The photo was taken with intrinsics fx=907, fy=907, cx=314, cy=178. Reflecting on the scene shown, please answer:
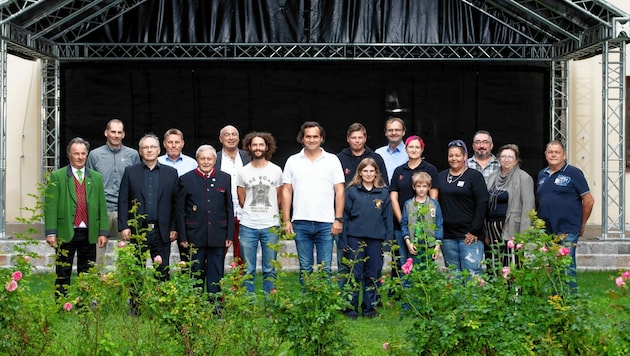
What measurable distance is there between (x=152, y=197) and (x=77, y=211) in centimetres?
65

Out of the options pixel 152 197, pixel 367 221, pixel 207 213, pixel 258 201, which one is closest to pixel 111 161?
pixel 152 197

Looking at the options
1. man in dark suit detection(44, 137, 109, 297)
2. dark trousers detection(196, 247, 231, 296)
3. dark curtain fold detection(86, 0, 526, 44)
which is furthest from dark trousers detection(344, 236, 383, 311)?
dark curtain fold detection(86, 0, 526, 44)

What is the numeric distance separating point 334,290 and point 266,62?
9.72 m

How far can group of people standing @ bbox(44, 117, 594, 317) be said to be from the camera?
756 centimetres

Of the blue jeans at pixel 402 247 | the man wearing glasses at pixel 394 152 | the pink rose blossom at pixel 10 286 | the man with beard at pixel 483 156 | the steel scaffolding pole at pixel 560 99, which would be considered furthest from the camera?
the steel scaffolding pole at pixel 560 99

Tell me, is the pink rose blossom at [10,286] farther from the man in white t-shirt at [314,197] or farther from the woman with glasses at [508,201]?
the woman with glasses at [508,201]

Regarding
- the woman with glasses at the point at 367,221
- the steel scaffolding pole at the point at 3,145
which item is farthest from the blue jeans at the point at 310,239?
the steel scaffolding pole at the point at 3,145

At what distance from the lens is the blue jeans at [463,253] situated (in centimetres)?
779

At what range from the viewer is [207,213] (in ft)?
24.7

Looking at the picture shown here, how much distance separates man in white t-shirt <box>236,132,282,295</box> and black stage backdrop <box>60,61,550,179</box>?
21.3ft

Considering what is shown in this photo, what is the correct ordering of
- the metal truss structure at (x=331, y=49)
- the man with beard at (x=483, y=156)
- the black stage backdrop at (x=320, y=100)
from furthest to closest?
the black stage backdrop at (x=320, y=100) → the metal truss structure at (x=331, y=49) → the man with beard at (x=483, y=156)

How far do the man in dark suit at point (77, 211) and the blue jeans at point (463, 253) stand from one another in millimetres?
2960

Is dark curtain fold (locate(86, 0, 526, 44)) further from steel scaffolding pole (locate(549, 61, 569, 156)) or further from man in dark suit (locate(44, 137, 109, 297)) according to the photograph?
man in dark suit (locate(44, 137, 109, 297))

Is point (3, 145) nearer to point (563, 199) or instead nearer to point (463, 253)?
point (463, 253)
